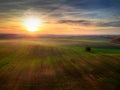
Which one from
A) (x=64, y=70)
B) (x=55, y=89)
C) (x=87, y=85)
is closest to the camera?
(x=55, y=89)

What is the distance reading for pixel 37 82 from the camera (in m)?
18.4

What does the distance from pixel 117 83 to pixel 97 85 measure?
1.85 m

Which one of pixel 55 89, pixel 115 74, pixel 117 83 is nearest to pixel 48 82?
pixel 55 89

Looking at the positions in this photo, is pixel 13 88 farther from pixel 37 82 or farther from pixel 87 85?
pixel 87 85

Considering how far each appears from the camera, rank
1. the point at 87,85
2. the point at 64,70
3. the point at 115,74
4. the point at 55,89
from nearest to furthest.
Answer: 1. the point at 55,89
2. the point at 87,85
3. the point at 115,74
4. the point at 64,70

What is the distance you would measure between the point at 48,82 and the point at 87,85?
3300 mm

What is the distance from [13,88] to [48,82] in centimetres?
313

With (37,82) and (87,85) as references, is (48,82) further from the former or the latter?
(87,85)

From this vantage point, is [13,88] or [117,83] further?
[117,83]

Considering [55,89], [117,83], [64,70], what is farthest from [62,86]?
[64,70]

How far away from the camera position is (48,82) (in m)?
18.5

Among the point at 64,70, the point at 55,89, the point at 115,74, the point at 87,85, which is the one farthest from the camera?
the point at 64,70

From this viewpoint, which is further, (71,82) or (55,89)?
(71,82)

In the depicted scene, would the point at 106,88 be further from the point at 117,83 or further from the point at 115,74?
the point at 115,74
